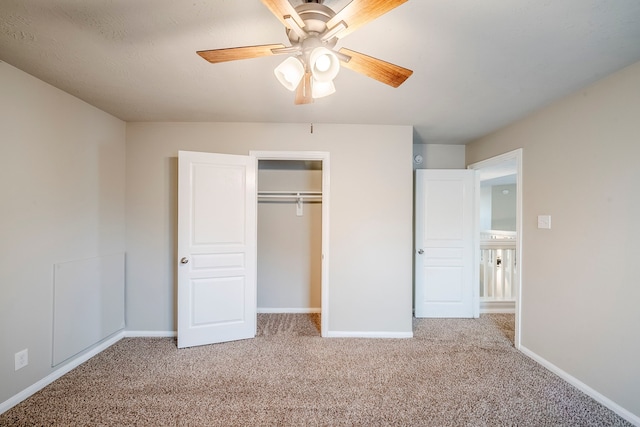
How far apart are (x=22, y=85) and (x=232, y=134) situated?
1.57 metres

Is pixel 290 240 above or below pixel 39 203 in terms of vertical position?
below

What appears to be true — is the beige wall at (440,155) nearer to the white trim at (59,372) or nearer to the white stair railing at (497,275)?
the white stair railing at (497,275)

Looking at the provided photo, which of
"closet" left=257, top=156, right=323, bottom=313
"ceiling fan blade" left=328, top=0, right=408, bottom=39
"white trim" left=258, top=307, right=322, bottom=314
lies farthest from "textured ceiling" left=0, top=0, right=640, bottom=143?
"white trim" left=258, top=307, right=322, bottom=314

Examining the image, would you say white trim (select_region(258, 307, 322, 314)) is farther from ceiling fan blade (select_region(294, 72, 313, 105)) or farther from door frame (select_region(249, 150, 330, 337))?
ceiling fan blade (select_region(294, 72, 313, 105))

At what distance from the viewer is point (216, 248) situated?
278 cm

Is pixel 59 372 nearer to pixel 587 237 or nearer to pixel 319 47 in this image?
pixel 319 47

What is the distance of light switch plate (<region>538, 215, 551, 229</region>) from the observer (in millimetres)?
2391

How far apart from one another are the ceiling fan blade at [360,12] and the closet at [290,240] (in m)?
2.66

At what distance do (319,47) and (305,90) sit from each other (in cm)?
38

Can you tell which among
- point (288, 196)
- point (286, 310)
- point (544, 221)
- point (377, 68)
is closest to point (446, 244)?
point (544, 221)

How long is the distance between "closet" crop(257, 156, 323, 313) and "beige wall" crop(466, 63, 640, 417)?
240cm

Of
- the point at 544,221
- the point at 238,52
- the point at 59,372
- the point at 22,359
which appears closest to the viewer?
the point at 238,52

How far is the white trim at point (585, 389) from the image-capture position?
1.76 m

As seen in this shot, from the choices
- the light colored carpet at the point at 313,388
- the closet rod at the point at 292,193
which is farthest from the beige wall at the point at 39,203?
the closet rod at the point at 292,193
